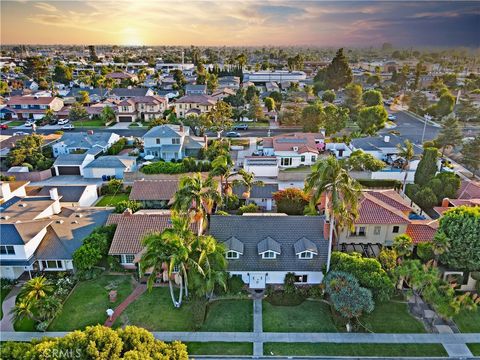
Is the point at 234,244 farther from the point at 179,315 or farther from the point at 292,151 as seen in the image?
the point at 292,151

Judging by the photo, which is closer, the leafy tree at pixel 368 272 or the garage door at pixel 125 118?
the leafy tree at pixel 368 272

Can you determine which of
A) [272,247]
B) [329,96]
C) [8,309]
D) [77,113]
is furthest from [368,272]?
[329,96]

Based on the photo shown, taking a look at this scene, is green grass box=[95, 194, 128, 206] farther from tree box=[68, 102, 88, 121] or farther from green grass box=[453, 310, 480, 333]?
tree box=[68, 102, 88, 121]

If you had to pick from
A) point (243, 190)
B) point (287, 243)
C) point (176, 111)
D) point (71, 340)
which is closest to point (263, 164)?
point (243, 190)

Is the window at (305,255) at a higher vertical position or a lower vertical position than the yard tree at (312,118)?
lower

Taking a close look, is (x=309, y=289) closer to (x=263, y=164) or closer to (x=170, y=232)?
(x=170, y=232)

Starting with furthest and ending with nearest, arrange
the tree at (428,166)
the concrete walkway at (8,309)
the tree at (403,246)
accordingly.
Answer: the tree at (428,166)
the tree at (403,246)
the concrete walkway at (8,309)

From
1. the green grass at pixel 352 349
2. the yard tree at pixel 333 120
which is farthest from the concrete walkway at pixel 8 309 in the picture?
the yard tree at pixel 333 120

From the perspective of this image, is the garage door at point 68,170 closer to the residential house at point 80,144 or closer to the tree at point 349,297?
the residential house at point 80,144
